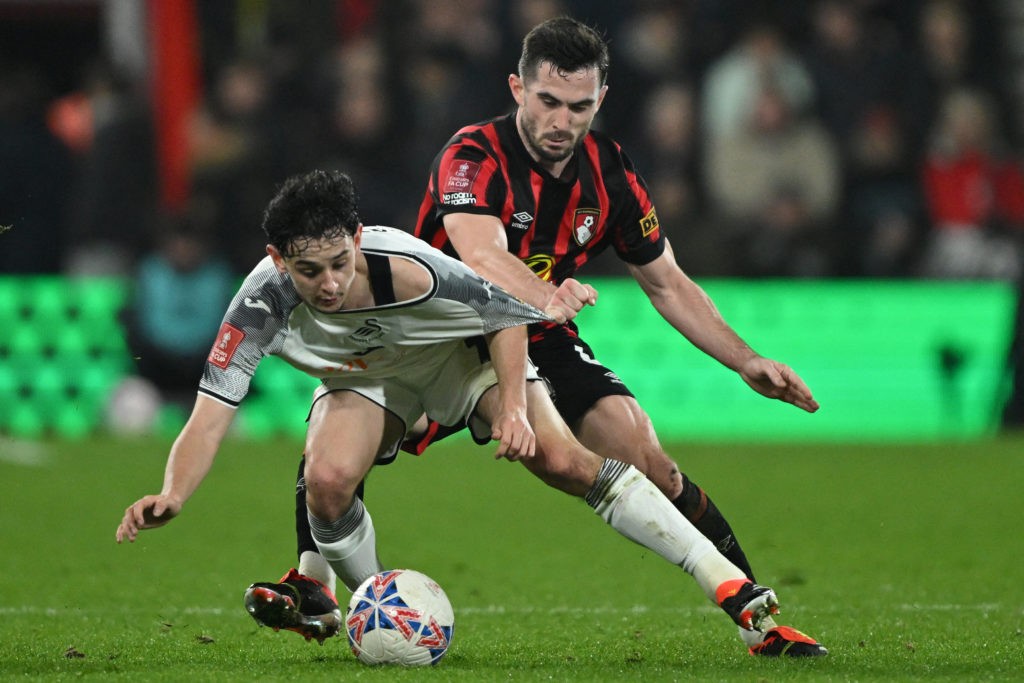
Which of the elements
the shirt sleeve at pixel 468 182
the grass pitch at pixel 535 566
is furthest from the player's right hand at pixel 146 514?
the shirt sleeve at pixel 468 182

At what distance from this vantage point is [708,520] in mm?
5461

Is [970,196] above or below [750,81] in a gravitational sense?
below

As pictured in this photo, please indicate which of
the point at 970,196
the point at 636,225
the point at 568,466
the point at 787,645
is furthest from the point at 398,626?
the point at 970,196

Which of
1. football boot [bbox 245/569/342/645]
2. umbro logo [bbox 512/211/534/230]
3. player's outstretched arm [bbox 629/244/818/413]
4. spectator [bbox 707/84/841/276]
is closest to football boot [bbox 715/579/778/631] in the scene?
player's outstretched arm [bbox 629/244/818/413]

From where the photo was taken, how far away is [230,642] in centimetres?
A: 532

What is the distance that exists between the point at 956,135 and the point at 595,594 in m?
8.09

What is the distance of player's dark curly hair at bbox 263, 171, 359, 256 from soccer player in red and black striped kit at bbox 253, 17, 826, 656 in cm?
59

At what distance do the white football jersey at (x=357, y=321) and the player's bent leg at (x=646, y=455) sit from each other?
23.6 inches

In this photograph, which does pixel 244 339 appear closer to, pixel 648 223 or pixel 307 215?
pixel 307 215

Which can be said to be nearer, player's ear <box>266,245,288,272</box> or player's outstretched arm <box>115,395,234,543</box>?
player's outstretched arm <box>115,395,234,543</box>

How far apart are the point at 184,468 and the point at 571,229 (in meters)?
1.67

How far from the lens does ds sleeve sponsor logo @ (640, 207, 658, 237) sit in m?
5.69

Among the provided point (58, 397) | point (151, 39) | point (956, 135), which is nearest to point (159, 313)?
point (58, 397)

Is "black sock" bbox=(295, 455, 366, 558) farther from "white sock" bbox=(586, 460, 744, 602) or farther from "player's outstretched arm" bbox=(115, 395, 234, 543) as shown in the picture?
Result: "white sock" bbox=(586, 460, 744, 602)
